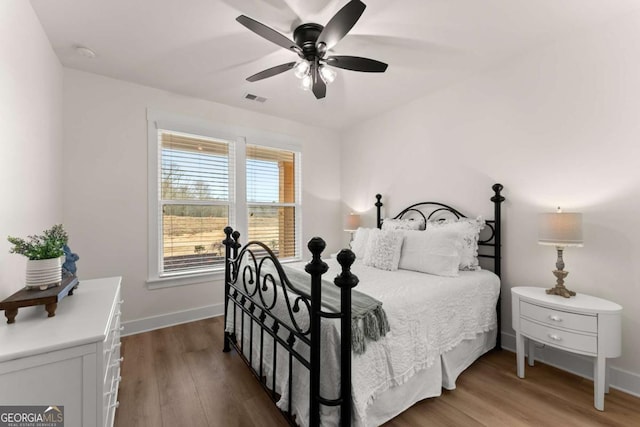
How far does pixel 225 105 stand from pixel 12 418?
3368mm

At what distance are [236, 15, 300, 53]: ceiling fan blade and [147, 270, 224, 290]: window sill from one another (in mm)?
2731

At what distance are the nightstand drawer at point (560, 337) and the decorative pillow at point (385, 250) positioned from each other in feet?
3.53

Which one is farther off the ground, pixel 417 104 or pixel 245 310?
pixel 417 104

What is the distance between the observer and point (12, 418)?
964 mm

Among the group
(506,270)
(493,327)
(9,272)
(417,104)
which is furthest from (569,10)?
(9,272)

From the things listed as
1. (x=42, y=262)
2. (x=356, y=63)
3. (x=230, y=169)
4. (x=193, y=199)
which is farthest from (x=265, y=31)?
(x=193, y=199)

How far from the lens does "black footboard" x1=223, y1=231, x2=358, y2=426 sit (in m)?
1.31

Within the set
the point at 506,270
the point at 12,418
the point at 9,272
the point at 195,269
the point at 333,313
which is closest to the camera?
the point at 12,418

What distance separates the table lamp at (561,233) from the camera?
6.59ft

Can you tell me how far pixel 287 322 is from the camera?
65.6 inches

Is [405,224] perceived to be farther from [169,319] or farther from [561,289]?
[169,319]

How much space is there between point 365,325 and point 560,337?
1502 mm

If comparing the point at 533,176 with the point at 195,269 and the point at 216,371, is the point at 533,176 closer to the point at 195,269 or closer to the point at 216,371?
the point at 216,371
